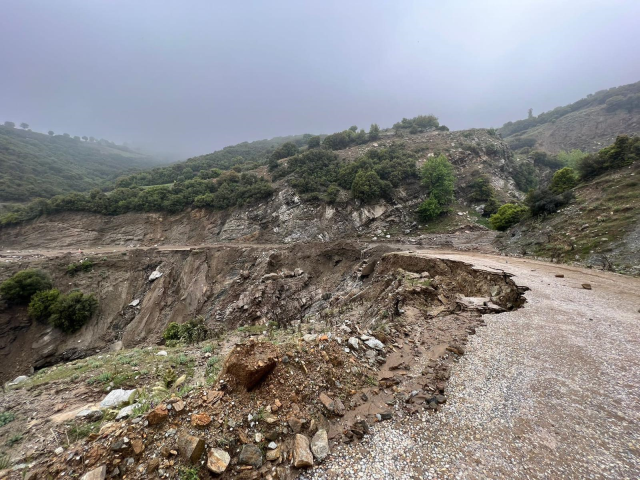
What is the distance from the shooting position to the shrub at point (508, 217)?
22.4 metres

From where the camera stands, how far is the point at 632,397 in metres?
4.12

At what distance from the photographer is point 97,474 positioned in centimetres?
301

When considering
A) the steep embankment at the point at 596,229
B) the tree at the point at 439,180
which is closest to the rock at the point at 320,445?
the steep embankment at the point at 596,229

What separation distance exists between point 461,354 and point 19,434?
970 centimetres

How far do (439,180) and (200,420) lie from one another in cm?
3417

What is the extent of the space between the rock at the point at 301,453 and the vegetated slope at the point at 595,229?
16.1 m

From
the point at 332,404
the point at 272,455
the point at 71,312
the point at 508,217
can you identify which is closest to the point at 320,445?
the point at 272,455

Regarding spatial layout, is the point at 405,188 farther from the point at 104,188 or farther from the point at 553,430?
the point at 104,188

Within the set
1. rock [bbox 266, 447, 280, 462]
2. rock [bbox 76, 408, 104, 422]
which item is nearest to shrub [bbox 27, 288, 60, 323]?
rock [bbox 76, 408, 104, 422]

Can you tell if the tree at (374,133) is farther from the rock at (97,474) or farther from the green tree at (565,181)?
the rock at (97,474)

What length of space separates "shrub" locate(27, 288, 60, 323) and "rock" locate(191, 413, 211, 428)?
Result: 24.8m

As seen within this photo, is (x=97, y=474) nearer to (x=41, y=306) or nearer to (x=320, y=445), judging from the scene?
(x=320, y=445)

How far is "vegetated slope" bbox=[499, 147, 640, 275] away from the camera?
12.1 m

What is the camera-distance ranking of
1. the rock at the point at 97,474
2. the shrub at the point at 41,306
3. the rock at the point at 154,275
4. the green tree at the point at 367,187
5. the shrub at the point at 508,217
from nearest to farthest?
the rock at the point at 97,474 < the shrub at the point at 41,306 < the shrub at the point at 508,217 < the rock at the point at 154,275 < the green tree at the point at 367,187
